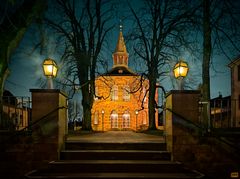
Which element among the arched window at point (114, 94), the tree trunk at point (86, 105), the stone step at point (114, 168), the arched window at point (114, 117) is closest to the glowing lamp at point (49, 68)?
the stone step at point (114, 168)

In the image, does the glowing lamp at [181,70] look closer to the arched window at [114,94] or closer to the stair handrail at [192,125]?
the stair handrail at [192,125]

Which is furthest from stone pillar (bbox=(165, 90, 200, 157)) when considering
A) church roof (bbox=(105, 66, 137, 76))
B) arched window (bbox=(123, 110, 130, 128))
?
church roof (bbox=(105, 66, 137, 76))

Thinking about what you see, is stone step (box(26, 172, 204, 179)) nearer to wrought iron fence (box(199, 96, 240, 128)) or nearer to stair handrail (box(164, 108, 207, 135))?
stair handrail (box(164, 108, 207, 135))

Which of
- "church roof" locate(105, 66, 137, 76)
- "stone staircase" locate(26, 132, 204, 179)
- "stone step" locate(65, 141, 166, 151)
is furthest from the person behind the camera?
"church roof" locate(105, 66, 137, 76)

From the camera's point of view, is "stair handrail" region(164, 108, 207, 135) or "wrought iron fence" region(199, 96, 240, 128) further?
"wrought iron fence" region(199, 96, 240, 128)

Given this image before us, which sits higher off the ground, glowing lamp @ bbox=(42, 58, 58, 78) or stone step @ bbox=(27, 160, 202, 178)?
glowing lamp @ bbox=(42, 58, 58, 78)

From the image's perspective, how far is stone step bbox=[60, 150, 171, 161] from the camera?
31.0 feet

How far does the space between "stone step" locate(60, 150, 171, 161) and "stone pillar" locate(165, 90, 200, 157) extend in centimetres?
38

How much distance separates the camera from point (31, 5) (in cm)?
1136

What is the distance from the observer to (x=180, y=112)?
9461 millimetres

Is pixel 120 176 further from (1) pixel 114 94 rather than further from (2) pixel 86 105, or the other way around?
(1) pixel 114 94

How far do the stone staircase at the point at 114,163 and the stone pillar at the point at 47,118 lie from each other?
522mm

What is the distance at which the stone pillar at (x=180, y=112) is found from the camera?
9.34m

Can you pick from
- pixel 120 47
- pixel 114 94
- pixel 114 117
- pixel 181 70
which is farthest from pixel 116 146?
pixel 120 47
